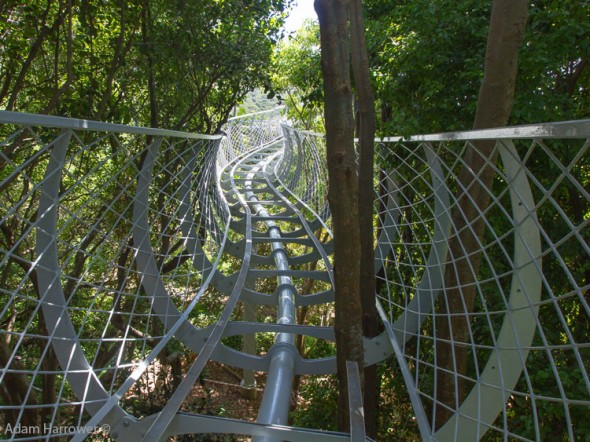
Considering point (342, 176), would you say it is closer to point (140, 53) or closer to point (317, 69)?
point (140, 53)

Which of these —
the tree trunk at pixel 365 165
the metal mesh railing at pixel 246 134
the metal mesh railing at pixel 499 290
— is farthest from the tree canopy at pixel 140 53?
the metal mesh railing at pixel 499 290

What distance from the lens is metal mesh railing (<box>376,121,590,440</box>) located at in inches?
45.9

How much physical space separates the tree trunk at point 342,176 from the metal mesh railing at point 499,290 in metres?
0.26

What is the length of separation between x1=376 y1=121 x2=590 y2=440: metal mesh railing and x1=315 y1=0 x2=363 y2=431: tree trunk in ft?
0.85

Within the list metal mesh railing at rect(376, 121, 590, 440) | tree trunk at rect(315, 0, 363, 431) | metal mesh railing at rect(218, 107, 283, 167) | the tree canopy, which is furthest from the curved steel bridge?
metal mesh railing at rect(218, 107, 283, 167)

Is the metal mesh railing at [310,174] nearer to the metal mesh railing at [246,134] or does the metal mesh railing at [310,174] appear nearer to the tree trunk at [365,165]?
the metal mesh railing at [246,134]

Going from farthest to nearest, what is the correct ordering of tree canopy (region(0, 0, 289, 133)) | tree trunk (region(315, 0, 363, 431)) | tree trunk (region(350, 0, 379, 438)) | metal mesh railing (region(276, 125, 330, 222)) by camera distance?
metal mesh railing (region(276, 125, 330, 222))
tree canopy (region(0, 0, 289, 133))
tree trunk (region(350, 0, 379, 438))
tree trunk (region(315, 0, 363, 431))

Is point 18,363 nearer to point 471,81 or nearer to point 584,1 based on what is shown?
point 471,81

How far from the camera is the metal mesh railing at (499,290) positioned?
1.17 metres

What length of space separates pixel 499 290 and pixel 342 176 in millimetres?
659

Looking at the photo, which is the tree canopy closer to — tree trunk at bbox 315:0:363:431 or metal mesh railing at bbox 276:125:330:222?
metal mesh railing at bbox 276:125:330:222

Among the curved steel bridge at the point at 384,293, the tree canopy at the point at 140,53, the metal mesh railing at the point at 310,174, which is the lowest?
the curved steel bridge at the point at 384,293

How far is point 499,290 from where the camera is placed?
1.61 meters

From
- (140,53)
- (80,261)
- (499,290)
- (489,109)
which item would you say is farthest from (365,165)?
(140,53)
